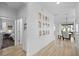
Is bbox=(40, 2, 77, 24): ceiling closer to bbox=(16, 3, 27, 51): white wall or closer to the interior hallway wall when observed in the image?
bbox=(16, 3, 27, 51): white wall

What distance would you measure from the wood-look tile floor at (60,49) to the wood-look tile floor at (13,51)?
318 mm

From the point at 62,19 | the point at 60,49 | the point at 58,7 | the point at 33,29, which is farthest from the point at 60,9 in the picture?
the point at 60,49

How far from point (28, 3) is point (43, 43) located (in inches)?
35.7

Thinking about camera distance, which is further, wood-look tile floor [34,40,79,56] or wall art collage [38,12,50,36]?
wall art collage [38,12,50,36]

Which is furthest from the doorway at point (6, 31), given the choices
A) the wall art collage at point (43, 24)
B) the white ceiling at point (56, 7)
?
the wall art collage at point (43, 24)

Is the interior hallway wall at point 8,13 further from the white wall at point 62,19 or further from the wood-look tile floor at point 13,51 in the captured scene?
the white wall at point 62,19

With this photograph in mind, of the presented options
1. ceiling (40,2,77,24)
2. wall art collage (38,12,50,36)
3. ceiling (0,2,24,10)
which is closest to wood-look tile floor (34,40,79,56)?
wall art collage (38,12,50,36)

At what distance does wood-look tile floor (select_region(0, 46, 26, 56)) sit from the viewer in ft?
8.16

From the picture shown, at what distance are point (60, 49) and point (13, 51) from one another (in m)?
0.98

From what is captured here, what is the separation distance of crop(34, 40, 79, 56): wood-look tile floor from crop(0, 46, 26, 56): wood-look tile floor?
0.32 metres

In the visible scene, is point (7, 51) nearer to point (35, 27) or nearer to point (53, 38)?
point (35, 27)

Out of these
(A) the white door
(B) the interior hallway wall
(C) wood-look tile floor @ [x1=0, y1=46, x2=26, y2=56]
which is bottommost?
(C) wood-look tile floor @ [x1=0, y1=46, x2=26, y2=56]

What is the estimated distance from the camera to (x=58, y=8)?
2.63m

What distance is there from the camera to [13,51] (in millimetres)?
2520
